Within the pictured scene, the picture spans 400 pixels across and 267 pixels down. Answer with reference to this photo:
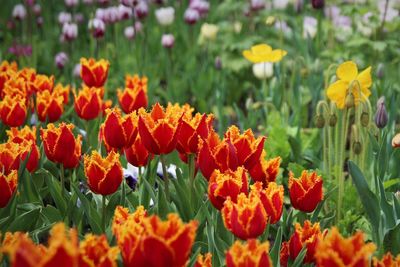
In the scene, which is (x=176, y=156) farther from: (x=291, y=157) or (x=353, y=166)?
(x=353, y=166)

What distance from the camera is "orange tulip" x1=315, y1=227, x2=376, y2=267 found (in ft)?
3.51

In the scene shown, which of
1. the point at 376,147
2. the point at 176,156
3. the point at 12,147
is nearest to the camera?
the point at 12,147

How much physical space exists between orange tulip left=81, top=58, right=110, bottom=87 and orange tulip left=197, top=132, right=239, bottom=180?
43.2 inches

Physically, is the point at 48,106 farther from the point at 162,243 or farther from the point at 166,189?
the point at 162,243

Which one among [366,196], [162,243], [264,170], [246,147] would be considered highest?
[162,243]

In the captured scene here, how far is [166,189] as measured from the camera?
183cm

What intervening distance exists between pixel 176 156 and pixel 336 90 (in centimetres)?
62

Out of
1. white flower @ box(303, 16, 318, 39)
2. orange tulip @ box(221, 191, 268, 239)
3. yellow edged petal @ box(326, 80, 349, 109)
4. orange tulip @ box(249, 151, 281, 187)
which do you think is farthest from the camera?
white flower @ box(303, 16, 318, 39)

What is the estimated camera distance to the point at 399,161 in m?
2.44

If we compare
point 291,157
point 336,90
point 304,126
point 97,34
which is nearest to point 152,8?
point 97,34

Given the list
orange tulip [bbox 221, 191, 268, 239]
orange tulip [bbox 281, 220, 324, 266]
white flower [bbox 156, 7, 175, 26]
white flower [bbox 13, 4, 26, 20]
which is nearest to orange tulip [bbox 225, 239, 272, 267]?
orange tulip [bbox 221, 191, 268, 239]

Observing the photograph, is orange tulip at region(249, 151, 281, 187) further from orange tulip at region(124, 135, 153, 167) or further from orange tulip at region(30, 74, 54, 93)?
orange tulip at region(30, 74, 54, 93)

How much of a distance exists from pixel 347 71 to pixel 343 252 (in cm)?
128

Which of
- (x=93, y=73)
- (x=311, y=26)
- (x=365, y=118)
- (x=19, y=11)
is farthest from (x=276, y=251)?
(x=19, y=11)
